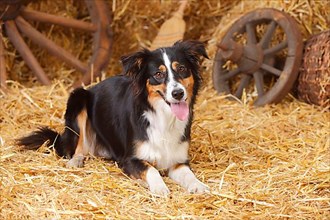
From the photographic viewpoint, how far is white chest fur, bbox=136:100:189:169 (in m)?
3.46

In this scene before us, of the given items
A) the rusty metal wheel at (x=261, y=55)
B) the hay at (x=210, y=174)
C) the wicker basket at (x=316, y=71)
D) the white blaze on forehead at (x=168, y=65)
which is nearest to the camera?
the hay at (x=210, y=174)

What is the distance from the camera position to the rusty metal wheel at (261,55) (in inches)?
195

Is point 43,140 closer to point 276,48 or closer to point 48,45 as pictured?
point 48,45

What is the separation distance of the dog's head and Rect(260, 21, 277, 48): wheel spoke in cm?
177

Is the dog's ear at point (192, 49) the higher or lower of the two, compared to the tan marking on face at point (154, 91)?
higher

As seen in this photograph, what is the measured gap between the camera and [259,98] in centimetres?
513

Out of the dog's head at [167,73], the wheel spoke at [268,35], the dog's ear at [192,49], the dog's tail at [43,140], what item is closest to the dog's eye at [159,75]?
the dog's head at [167,73]

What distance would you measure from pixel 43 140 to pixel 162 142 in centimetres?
92

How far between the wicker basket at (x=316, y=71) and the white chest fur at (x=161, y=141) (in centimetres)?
177

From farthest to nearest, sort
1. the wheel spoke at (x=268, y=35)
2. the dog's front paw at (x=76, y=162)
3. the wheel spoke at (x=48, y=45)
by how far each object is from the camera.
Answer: the wheel spoke at (x=48, y=45) < the wheel spoke at (x=268, y=35) < the dog's front paw at (x=76, y=162)

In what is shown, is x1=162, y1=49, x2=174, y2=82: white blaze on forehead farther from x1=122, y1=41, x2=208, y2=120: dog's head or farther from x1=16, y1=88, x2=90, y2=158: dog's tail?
x1=16, y1=88, x2=90, y2=158: dog's tail

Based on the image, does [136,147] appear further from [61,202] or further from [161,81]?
[61,202]

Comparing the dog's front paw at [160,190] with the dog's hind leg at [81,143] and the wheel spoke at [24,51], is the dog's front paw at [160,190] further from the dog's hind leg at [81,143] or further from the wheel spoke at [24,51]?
the wheel spoke at [24,51]

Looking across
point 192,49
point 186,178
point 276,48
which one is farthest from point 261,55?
point 186,178
